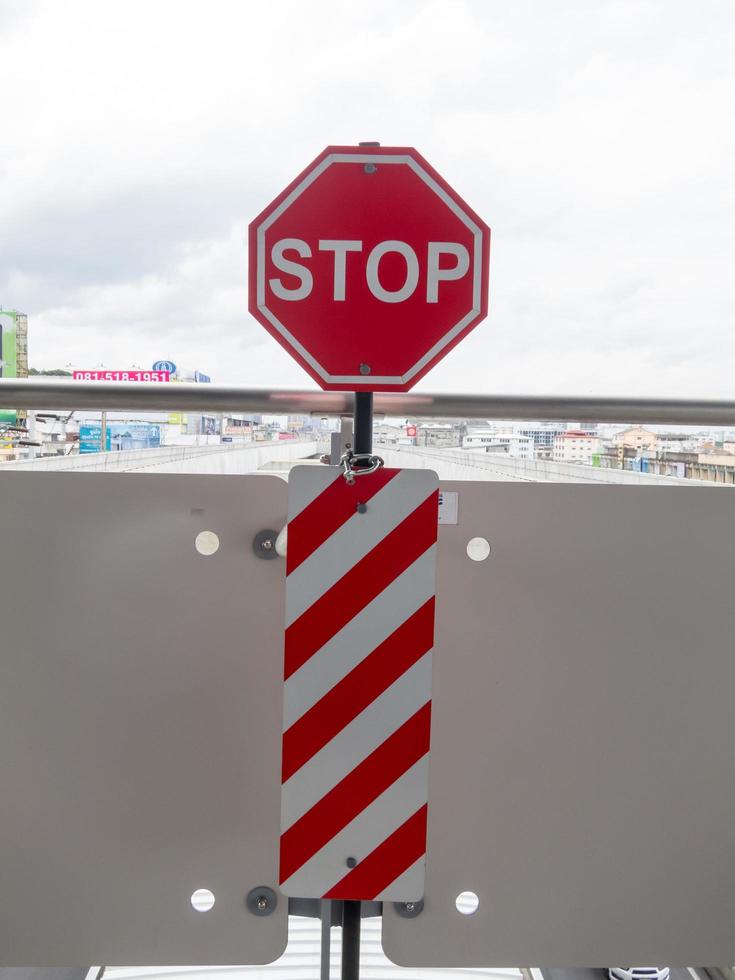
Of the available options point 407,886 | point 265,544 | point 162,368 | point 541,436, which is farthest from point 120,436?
point 162,368

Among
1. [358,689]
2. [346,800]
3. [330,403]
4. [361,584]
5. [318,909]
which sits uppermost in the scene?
[330,403]

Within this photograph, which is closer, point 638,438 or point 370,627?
point 370,627

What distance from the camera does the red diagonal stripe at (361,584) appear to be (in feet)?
3.07

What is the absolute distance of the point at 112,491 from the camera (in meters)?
1.13

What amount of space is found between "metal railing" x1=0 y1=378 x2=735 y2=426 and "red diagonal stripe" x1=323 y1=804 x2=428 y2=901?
0.65 meters

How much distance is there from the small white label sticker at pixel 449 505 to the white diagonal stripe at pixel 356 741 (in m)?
0.28

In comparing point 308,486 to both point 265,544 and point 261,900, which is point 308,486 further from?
point 261,900

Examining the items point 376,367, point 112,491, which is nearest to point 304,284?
point 376,367

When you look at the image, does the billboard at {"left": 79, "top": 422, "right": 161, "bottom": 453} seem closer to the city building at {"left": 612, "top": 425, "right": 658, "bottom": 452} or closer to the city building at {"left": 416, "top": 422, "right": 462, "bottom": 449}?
the city building at {"left": 416, "top": 422, "right": 462, "bottom": 449}

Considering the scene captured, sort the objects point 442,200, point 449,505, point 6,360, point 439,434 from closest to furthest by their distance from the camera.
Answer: point 442,200, point 449,505, point 439,434, point 6,360

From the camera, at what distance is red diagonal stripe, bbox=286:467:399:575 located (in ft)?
3.05

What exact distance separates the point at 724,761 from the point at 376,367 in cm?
92

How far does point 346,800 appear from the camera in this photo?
0.97m

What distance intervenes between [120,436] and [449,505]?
76 centimetres
